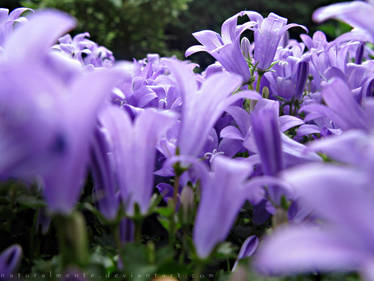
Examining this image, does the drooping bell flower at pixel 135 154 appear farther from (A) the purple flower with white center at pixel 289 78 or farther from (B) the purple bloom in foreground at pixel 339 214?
(A) the purple flower with white center at pixel 289 78

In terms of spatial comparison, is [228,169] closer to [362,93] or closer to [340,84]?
[340,84]

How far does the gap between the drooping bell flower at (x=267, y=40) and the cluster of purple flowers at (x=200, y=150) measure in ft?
0.36

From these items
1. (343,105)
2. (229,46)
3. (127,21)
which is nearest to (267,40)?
(229,46)

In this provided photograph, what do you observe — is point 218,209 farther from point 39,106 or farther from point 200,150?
point 39,106

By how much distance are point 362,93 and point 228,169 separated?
671 mm

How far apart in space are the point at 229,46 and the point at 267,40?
0.17 meters

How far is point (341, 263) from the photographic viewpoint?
1.54 feet

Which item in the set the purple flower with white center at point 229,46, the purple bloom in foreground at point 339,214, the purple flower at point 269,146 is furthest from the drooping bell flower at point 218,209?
the purple flower with white center at point 229,46

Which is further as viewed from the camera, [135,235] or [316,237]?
[135,235]

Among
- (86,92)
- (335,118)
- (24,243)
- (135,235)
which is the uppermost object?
(86,92)

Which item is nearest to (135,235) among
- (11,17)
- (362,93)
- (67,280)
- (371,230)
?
(67,280)

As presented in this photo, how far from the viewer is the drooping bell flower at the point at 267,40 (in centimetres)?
138

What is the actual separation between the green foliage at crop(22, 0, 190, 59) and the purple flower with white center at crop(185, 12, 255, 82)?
21.8 ft

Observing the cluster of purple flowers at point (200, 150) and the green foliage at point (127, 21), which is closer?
the cluster of purple flowers at point (200, 150)
